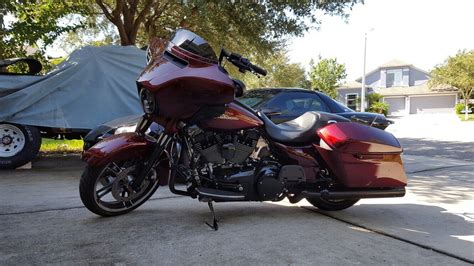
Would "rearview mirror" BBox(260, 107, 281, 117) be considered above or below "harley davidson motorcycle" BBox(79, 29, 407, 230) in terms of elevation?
above

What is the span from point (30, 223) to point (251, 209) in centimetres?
223

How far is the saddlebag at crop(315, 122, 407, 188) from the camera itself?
4293 millimetres

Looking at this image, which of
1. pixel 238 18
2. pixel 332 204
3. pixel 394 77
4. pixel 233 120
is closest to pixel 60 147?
pixel 238 18

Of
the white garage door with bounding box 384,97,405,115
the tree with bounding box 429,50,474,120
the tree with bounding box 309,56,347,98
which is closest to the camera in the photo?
the tree with bounding box 429,50,474,120

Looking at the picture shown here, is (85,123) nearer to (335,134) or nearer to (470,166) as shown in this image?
(335,134)

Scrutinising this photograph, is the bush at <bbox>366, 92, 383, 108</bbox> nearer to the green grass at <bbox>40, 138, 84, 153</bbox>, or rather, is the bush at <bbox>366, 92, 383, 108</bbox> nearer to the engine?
the green grass at <bbox>40, 138, 84, 153</bbox>

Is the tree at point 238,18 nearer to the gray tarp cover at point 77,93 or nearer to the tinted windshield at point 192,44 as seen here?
the gray tarp cover at point 77,93

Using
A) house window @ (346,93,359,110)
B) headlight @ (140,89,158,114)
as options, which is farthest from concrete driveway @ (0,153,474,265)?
house window @ (346,93,359,110)

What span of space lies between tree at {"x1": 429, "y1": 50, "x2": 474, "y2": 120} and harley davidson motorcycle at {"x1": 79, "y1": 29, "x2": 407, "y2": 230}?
38.6 metres

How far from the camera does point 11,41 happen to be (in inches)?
361

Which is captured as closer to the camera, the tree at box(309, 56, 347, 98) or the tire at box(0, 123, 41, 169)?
the tire at box(0, 123, 41, 169)

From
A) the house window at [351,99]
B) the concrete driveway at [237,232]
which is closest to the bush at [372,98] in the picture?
the house window at [351,99]

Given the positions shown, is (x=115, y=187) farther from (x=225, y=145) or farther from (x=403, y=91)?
(x=403, y=91)

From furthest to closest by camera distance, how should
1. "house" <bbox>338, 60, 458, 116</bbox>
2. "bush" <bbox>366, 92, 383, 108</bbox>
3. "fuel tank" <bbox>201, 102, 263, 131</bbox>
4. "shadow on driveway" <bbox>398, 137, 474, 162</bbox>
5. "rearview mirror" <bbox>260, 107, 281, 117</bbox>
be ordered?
"house" <bbox>338, 60, 458, 116</bbox> → "bush" <bbox>366, 92, 383, 108</bbox> → "shadow on driveway" <bbox>398, 137, 474, 162</bbox> → "rearview mirror" <bbox>260, 107, 281, 117</bbox> → "fuel tank" <bbox>201, 102, 263, 131</bbox>
